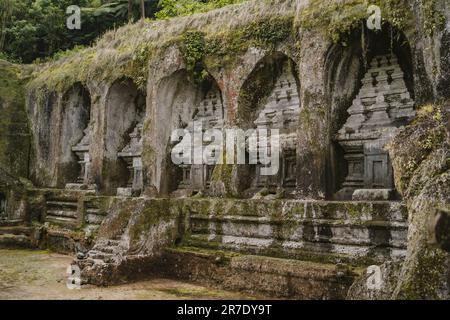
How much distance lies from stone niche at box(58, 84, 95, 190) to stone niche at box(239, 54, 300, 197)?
6.13m

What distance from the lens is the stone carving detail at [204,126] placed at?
11.5 meters

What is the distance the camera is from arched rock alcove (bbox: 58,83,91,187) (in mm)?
14602

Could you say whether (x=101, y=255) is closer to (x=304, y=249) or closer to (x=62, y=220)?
(x=304, y=249)

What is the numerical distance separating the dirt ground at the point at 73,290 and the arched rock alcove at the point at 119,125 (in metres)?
3.90

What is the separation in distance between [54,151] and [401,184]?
11.6 metres

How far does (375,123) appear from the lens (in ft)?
28.7

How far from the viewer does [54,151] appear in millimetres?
14766

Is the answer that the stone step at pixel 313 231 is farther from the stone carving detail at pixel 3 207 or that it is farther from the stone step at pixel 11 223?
the stone carving detail at pixel 3 207

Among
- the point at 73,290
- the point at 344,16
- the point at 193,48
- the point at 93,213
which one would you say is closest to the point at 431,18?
the point at 344,16

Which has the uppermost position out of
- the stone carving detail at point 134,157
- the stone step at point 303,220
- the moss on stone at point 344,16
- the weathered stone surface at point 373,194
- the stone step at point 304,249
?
the moss on stone at point 344,16

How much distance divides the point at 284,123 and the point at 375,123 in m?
1.96

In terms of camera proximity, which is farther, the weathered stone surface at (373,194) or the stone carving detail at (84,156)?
the stone carving detail at (84,156)

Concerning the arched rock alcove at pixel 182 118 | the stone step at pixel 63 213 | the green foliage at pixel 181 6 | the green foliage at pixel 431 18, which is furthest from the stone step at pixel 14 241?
the green foliage at pixel 431 18

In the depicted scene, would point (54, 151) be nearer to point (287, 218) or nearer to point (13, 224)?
point (13, 224)
